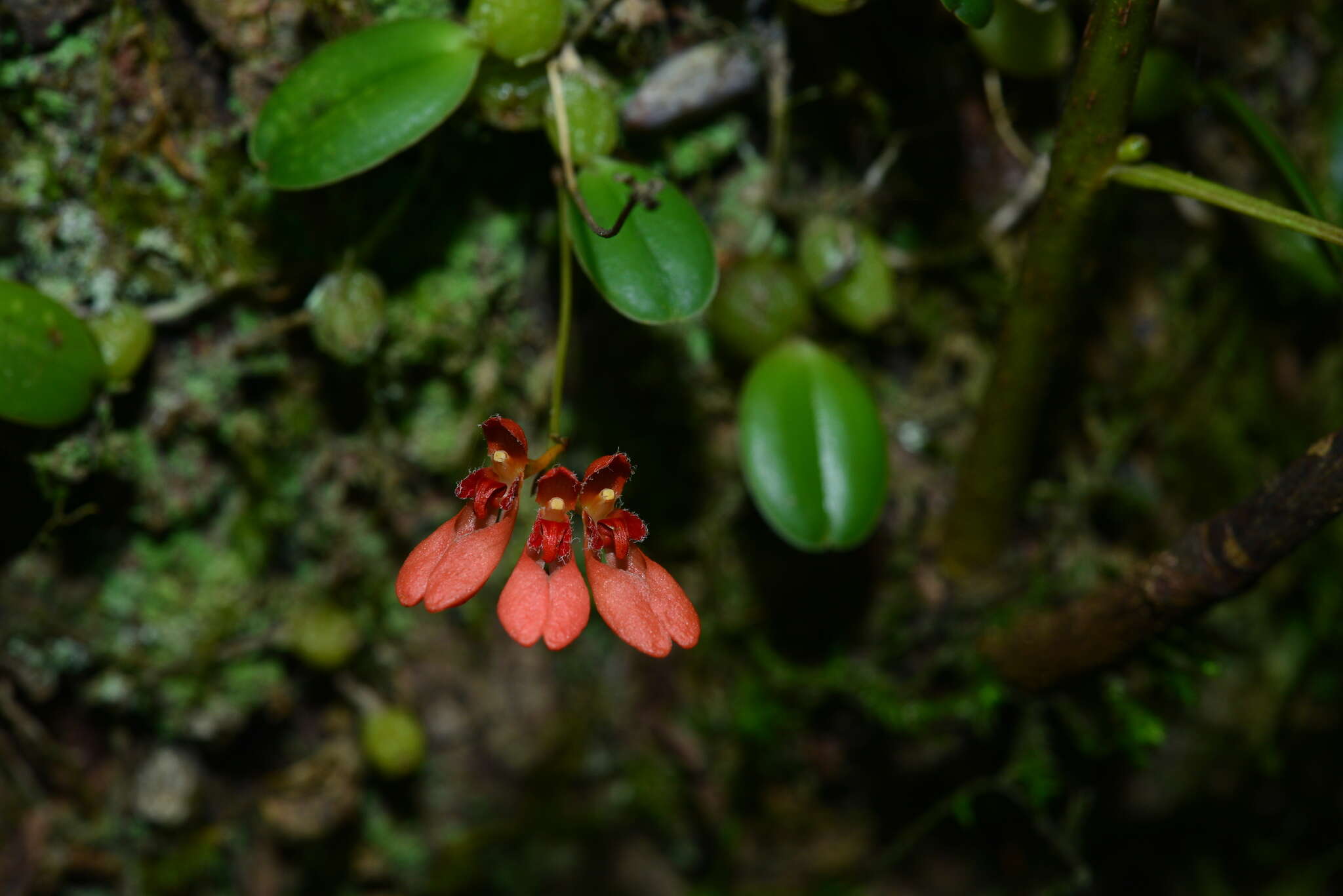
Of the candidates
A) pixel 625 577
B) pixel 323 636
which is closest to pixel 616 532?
pixel 625 577

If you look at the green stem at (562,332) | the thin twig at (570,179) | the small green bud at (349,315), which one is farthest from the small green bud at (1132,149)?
the small green bud at (349,315)

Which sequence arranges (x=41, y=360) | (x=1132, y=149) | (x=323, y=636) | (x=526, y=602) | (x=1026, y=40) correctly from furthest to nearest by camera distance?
(x=323, y=636), (x=1026, y=40), (x=41, y=360), (x=1132, y=149), (x=526, y=602)

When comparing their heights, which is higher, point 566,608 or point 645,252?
point 645,252

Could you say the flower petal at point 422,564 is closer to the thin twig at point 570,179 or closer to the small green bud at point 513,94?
the thin twig at point 570,179

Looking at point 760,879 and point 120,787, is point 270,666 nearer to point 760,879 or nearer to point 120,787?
point 120,787

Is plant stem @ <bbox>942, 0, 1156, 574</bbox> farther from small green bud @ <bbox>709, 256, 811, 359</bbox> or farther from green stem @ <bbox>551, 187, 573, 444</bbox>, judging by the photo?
green stem @ <bbox>551, 187, 573, 444</bbox>

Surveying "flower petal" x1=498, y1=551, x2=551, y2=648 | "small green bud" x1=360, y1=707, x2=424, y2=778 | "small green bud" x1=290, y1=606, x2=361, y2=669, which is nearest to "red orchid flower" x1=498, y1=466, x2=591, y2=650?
"flower petal" x1=498, y1=551, x2=551, y2=648

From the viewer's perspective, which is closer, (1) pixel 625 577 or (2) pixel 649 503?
(1) pixel 625 577

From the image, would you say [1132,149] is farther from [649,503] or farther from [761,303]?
[649,503]
